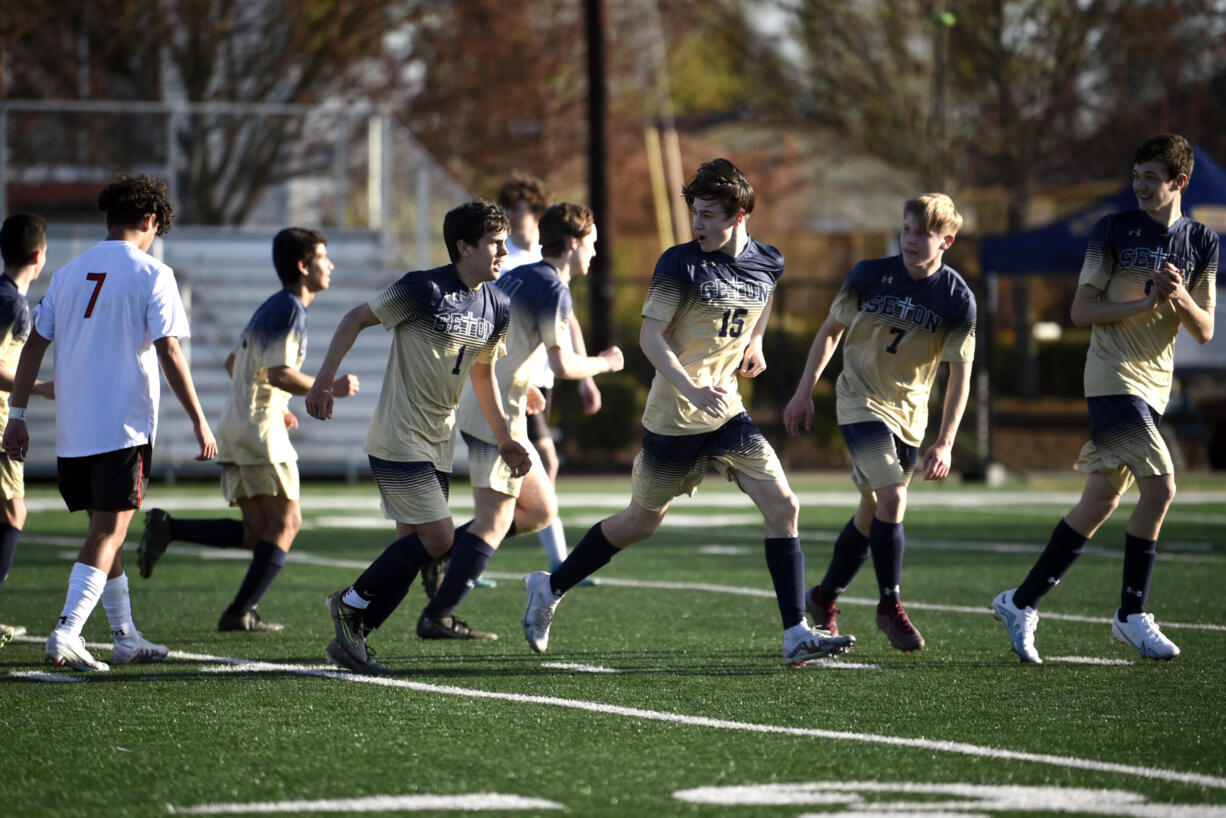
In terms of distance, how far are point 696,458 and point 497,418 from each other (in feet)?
2.67

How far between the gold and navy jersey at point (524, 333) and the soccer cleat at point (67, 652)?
6.80 feet

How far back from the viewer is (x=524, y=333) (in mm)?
7770

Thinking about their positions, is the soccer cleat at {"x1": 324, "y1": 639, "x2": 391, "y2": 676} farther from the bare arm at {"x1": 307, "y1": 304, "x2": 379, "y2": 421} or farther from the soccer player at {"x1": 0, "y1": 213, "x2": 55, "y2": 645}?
the soccer player at {"x1": 0, "y1": 213, "x2": 55, "y2": 645}

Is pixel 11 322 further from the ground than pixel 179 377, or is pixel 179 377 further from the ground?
pixel 11 322

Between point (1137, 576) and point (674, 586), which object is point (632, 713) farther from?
point (674, 586)

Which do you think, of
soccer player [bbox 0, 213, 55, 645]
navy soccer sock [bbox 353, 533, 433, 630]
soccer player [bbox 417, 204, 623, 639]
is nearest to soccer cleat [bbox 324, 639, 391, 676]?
navy soccer sock [bbox 353, 533, 433, 630]

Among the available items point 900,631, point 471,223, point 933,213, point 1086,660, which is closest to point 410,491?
point 471,223

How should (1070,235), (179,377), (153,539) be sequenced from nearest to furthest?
(179,377)
(153,539)
(1070,235)

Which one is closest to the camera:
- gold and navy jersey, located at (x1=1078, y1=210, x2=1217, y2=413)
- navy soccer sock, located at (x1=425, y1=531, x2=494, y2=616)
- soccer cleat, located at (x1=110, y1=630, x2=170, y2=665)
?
soccer cleat, located at (x1=110, y1=630, x2=170, y2=665)

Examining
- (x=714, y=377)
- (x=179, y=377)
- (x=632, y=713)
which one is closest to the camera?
(x=632, y=713)

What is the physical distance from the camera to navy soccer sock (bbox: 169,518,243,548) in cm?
817

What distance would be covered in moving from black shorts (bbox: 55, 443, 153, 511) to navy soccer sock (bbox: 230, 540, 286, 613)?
1.39 m

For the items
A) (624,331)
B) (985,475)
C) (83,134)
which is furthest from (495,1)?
(985,475)

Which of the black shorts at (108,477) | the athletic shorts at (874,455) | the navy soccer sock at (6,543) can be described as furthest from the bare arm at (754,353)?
the navy soccer sock at (6,543)
